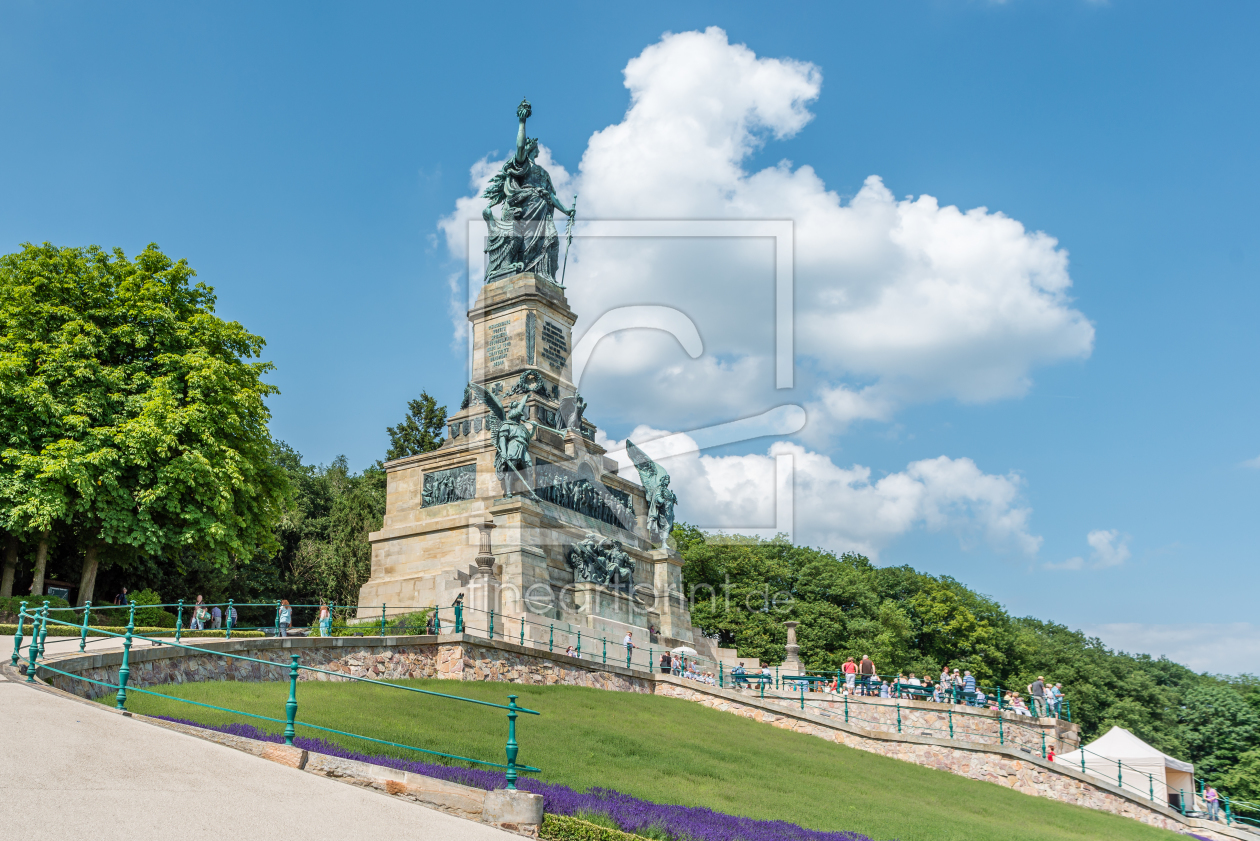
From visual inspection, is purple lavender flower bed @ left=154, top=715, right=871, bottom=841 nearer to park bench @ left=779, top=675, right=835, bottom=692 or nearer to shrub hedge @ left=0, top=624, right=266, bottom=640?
shrub hedge @ left=0, top=624, right=266, bottom=640

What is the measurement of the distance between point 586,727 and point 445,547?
15111 millimetres

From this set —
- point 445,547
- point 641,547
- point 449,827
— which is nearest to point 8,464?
point 445,547

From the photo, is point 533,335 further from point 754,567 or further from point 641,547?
point 754,567

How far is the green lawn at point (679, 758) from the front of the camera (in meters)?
13.7

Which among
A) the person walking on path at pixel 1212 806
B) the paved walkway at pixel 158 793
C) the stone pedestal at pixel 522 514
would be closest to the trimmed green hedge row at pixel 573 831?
the paved walkway at pixel 158 793

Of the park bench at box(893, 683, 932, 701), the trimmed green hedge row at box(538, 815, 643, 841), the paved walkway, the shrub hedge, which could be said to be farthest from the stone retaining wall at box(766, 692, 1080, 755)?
the paved walkway

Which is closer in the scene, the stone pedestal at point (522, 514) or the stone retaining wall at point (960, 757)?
the stone retaining wall at point (960, 757)

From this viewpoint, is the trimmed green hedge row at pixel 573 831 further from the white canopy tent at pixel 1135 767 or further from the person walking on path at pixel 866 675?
the white canopy tent at pixel 1135 767

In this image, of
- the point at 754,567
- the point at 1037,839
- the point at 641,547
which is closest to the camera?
the point at 1037,839

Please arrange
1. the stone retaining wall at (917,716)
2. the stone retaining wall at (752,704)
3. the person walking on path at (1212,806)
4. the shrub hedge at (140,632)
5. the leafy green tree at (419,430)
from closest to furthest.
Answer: the shrub hedge at (140,632) → the stone retaining wall at (752,704) → the stone retaining wall at (917,716) → the person walking on path at (1212,806) → the leafy green tree at (419,430)

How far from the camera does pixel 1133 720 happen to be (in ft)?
210

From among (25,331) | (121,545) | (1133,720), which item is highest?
(25,331)

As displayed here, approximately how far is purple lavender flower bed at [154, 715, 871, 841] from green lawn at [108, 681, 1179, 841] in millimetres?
986

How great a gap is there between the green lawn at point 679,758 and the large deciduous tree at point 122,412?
10.5m
